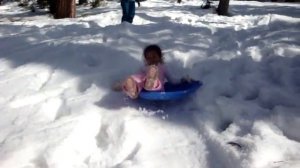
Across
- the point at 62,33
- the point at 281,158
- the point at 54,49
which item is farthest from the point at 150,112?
the point at 62,33

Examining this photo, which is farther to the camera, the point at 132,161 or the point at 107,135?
the point at 107,135

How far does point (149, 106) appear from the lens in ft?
13.1

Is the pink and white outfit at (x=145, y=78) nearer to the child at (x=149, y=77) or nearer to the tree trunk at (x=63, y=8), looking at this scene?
the child at (x=149, y=77)

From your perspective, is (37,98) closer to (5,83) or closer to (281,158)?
(5,83)

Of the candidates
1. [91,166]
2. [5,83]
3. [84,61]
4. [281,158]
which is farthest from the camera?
[84,61]

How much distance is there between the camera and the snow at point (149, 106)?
3043 millimetres

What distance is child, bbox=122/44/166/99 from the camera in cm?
391

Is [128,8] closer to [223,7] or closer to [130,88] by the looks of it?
[130,88]

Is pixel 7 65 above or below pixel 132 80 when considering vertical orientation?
below

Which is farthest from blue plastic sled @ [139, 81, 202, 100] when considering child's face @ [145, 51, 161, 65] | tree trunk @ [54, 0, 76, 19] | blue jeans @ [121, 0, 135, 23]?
tree trunk @ [54, 0, 76, 19]

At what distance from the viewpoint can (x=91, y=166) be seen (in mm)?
3014

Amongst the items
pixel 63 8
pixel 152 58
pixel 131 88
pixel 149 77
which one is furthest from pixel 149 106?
pixel 63 8

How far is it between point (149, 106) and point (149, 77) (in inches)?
14.5

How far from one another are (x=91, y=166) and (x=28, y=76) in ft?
6.47
